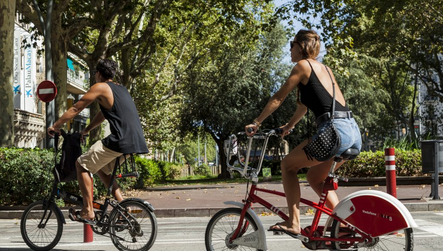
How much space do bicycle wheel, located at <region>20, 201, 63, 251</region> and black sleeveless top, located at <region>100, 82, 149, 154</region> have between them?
112 centimetres

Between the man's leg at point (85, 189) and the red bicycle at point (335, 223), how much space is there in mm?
1522

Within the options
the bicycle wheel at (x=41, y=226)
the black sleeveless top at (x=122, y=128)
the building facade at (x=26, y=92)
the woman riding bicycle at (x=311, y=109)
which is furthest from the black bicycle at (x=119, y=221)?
the building facade at (x=26, y=92)

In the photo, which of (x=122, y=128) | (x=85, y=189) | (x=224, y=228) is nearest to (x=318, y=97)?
(x=224, y=228)

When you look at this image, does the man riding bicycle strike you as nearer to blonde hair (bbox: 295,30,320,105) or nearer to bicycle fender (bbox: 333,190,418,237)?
blonde hair (bbox: 295,30,320,105)

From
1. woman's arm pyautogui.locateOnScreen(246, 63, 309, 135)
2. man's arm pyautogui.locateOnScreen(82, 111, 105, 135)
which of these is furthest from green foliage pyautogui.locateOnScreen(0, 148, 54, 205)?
woman's arm pyautogui.locateOnScreen(246, 63, 309, 135)

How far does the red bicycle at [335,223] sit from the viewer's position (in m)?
4.77

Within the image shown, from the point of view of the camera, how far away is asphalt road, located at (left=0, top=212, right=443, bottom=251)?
6879 millimetres

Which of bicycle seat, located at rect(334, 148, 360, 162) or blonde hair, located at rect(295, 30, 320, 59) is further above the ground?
blonde hair, located at rect(295, 30, 320, 59)

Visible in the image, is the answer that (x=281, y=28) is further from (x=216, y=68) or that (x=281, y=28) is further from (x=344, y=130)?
(x=344, y=130)

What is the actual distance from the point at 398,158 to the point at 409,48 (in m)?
19.0

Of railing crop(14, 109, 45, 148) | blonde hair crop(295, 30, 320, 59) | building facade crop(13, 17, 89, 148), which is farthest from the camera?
railing crop(14, 109, 45, 148)

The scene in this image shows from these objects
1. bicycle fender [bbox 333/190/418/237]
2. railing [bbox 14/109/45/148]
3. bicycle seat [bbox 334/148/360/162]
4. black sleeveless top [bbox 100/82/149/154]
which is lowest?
bicycle fender [bbox 333/190/418/237]

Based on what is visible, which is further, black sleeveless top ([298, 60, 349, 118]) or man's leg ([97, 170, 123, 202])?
man's leg ([97, 170, 123, 202])

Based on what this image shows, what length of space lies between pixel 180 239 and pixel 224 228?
2.50 m
